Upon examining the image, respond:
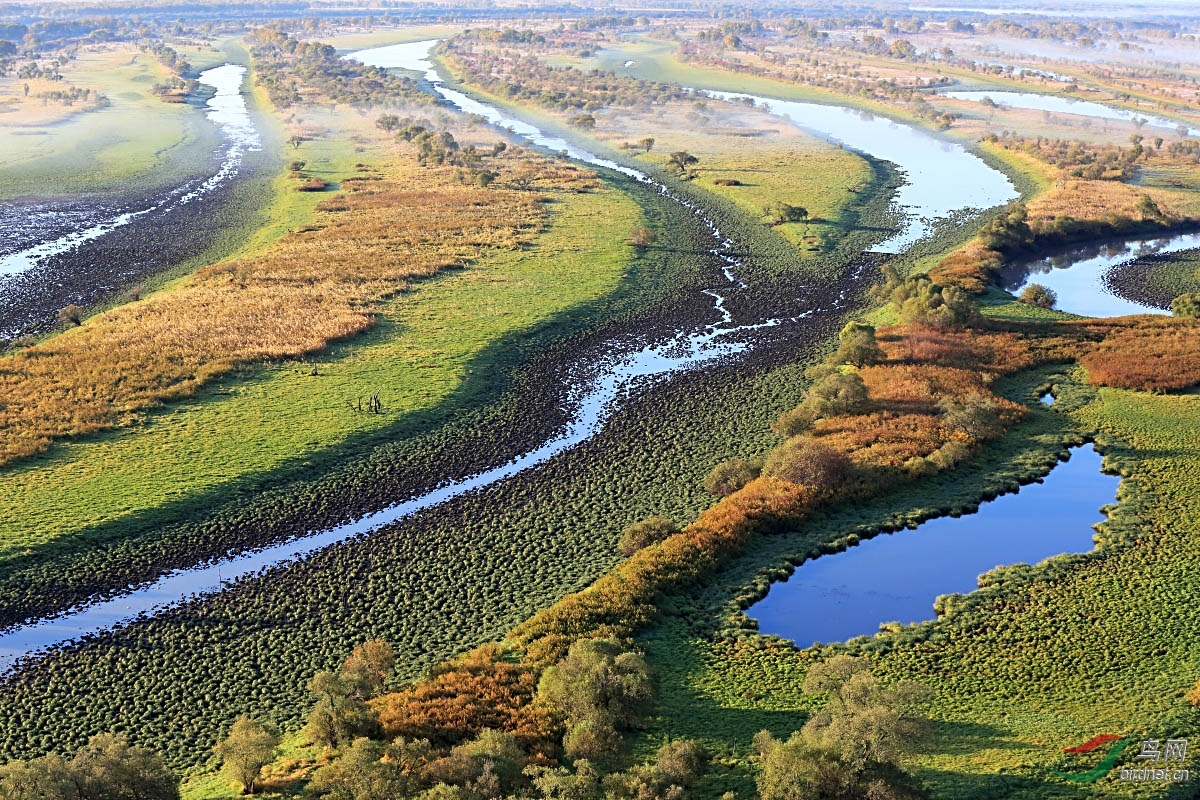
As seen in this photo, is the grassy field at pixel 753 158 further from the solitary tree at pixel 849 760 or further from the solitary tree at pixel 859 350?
the solitary tree at pixel 849 760

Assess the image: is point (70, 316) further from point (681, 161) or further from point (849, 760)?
point (681, 161)

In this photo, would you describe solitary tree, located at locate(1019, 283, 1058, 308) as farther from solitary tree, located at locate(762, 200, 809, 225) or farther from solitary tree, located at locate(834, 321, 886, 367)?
solitary tree, located at locate(762, 200, 809, 225)

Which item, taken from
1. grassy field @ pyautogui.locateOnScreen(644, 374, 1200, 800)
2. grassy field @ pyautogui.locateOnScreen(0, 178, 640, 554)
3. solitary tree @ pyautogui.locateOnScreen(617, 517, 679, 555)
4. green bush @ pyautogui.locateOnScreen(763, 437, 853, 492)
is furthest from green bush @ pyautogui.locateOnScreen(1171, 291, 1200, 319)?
solitary tree @ pyautogui.locateOnScreen(617, 517, 679, 555)

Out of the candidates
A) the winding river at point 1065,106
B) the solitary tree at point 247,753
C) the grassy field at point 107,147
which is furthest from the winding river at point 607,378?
the grassy field at point 107,147

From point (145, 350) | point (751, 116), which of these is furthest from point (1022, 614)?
point (751, 116)

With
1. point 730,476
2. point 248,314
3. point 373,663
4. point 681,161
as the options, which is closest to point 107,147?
point 681,161

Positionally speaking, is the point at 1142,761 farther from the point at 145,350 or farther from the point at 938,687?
the point at 145,350
